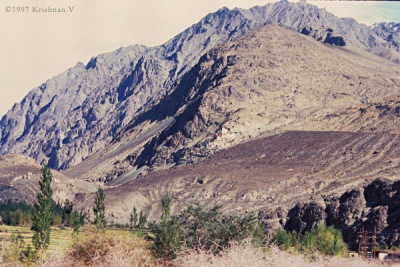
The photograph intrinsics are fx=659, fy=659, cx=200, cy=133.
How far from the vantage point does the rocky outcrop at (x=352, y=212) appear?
132250 mm

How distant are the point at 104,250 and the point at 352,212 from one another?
127 metres

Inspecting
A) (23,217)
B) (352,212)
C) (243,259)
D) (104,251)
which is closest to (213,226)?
(243,259)

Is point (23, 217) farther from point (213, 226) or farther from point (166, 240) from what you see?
point (166, 240)

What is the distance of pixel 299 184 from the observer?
646 ft

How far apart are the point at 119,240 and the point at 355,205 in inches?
5008

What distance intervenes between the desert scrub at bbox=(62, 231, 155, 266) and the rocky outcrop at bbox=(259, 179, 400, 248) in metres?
102

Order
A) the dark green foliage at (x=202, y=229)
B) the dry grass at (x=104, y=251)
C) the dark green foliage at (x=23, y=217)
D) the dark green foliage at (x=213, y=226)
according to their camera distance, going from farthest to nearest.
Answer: the dark green foliage at (x=23, y=217) < the dark green foliage at (x=213, y=226) < the dark green foliage at (x=202, y=229) < the dry grass at (x=104, y=251)

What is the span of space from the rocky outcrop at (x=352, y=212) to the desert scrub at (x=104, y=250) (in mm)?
102142

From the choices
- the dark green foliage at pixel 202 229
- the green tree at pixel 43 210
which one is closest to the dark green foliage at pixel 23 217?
the green tree at pixel 43 210

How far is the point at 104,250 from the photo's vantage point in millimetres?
27922

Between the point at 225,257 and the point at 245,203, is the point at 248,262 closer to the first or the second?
the point at 225,257

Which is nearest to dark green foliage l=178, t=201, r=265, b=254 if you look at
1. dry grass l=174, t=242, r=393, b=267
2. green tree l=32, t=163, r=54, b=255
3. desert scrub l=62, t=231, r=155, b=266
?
dry grass l=174, t=242, r=393, b=267

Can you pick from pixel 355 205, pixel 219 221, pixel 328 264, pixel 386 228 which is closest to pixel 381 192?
pixel 355 205

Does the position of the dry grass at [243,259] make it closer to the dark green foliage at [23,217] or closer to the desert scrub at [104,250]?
the desert scrub at [104,250]
